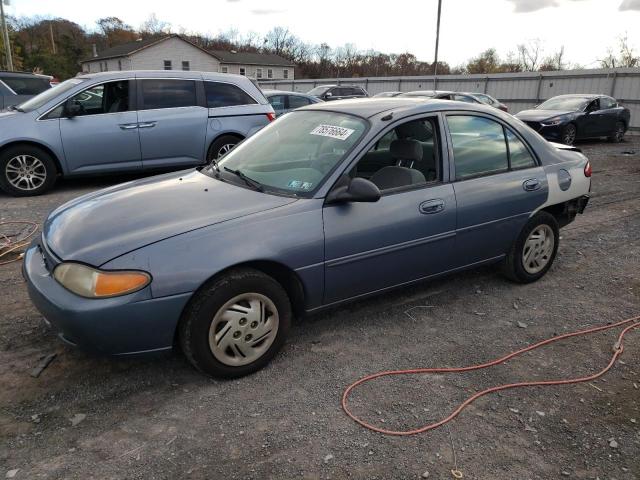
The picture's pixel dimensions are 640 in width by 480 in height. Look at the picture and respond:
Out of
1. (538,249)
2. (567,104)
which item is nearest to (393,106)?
(538,249)

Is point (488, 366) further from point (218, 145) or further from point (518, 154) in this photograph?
point (218, 145)

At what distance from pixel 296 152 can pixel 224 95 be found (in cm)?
520

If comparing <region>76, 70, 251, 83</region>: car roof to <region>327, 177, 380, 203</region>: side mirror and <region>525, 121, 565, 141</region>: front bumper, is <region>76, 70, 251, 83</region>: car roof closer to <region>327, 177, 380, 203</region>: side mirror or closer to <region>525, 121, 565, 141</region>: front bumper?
<region>327, 177, 380, 203</region>: side mirror

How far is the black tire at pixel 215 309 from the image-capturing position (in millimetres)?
2854

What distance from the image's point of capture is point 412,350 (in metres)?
3.51

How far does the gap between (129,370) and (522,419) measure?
2346 mm

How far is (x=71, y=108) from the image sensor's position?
723 cm

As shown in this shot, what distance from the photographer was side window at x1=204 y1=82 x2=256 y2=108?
27.2ft

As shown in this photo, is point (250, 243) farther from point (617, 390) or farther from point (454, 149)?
point (617, 390)

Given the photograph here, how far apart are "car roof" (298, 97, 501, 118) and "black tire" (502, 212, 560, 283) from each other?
3.41 ft

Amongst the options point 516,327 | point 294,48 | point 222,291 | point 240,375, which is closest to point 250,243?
point 222,291

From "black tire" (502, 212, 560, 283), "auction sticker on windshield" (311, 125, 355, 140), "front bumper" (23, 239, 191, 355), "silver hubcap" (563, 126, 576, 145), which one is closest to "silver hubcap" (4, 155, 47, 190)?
"front bumper" (23, 239, 191, 355)

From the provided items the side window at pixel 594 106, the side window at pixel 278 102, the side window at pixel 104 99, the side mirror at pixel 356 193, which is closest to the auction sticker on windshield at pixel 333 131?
the side mirror at pixel 356 193

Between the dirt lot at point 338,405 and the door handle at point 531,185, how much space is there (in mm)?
951
